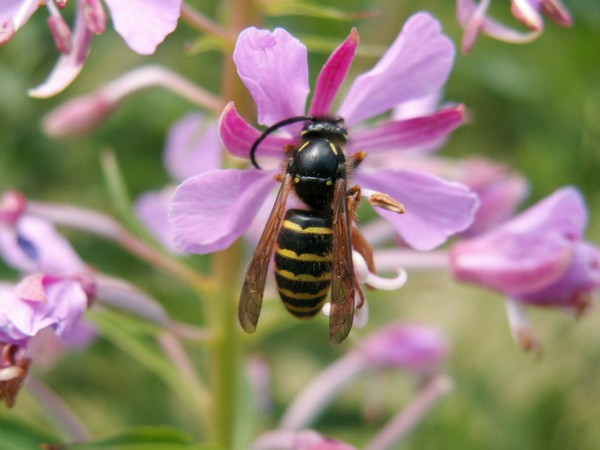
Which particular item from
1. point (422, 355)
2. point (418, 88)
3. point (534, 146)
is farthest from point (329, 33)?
point (418, 88)

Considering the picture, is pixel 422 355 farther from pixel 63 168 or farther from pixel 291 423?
pixel 63 168

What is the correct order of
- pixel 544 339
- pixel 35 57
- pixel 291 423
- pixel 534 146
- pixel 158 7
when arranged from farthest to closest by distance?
pixel 544 339 < pixel 534 146 < pixel 35 57 < pixel 291 423 < pixel 158 7

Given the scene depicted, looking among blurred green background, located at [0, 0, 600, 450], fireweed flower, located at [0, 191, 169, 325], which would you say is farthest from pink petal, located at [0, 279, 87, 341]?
blurred green background, located at [0, 0, 600, 450]

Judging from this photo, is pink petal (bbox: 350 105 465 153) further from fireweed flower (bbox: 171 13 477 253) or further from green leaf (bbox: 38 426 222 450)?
green leaf (bbox: 38 426 222 450)

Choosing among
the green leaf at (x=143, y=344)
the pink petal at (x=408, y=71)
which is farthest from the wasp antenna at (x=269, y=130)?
the green leaf at (x=143, y=344)

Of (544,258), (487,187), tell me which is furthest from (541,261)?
(487,187)
